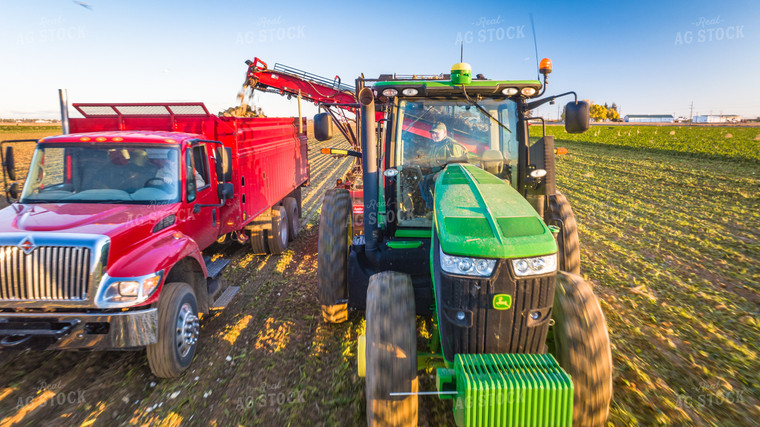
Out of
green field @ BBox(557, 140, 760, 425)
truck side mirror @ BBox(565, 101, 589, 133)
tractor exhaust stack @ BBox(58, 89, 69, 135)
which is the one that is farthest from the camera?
→ tractor exhaust stack @ BBox(58, 89, 69, 135)

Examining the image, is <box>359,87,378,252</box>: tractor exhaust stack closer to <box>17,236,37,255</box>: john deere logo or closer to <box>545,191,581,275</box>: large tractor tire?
<box>545,191,581,275</box>: large tractor tire

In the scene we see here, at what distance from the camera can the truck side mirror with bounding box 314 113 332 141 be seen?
3.95m

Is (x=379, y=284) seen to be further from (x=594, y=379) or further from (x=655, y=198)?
(x=655, y=198)

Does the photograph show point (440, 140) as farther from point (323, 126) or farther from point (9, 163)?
point (9, 163)

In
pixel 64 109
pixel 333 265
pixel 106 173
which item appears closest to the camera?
pixel 333 265

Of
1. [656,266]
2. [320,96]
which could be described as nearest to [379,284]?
[656,266]

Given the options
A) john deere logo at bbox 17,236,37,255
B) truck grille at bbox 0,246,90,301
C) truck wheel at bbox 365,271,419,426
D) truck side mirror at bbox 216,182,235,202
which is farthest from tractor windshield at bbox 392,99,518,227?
john deere logo at bbox 17,236,37,255

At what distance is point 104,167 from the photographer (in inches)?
175

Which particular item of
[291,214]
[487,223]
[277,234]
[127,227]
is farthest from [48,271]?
[291,214]

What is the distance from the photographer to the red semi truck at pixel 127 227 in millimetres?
3223

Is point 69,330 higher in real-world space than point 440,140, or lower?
lower

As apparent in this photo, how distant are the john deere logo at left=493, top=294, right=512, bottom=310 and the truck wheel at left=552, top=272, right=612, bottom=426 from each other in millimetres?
536

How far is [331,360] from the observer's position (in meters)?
3.94

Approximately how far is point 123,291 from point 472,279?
113 inches
